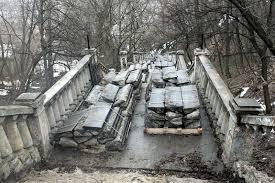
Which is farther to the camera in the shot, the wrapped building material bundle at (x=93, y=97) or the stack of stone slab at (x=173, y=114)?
the wrapped building material bundle at (x=93, y=97)

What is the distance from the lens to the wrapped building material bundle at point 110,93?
25.1 feet

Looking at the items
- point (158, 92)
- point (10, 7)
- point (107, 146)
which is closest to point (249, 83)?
point (158, 92)

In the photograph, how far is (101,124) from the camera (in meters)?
6.21

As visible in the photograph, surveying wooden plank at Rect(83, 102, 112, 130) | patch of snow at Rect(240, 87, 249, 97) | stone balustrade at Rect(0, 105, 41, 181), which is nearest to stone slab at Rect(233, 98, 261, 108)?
wooden plank at Rect(83, 102, 112, 130)

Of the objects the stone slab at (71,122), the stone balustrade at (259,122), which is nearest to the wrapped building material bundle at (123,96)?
the stone slab at (71,122)

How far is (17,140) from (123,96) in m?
3.16

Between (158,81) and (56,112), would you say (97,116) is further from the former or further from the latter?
(158,81)

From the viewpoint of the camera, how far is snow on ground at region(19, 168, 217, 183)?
512 centimetres

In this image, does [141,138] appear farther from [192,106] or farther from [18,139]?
[18,139]

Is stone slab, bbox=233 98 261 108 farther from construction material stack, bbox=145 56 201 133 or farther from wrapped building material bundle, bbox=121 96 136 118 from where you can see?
wrapped building material bundle, bbox=121 96 136 118

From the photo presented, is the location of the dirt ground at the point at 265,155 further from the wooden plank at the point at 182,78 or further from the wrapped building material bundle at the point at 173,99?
the wooden plank at the point at 182,78

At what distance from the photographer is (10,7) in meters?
20.8

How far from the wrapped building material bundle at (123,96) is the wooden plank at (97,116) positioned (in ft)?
1.02

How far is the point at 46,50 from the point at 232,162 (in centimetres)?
1267
